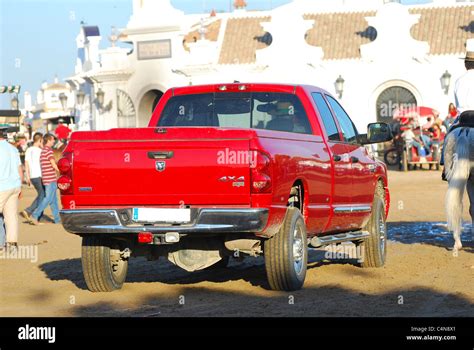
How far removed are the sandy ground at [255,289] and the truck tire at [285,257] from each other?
12cm

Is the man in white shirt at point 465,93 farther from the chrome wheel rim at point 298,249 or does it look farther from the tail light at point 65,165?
the tail light at point 65,165

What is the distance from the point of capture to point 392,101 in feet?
156

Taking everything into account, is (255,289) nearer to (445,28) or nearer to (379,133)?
(379,133)

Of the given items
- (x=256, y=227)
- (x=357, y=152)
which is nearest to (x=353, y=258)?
(x=357, y=152)

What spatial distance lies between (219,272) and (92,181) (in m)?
2.68

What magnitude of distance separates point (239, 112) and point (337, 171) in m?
1.09

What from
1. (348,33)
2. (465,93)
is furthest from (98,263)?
(348,33)

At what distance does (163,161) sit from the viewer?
9.90m

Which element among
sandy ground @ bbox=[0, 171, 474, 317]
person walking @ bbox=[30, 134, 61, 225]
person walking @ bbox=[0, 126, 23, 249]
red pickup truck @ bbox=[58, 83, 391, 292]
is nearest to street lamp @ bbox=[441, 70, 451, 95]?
person walking @ bbox=[30, 134, 61, 225]

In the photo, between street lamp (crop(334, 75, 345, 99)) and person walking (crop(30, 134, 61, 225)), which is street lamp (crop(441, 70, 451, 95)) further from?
person walking (crop(30, 134, 61, 225))

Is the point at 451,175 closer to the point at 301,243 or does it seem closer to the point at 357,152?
the point at 357,152

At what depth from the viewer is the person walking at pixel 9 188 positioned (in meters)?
15.2

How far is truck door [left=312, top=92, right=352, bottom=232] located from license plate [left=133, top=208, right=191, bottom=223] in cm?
213

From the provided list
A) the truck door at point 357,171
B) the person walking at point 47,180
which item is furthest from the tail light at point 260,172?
the person walking at point 47,180
